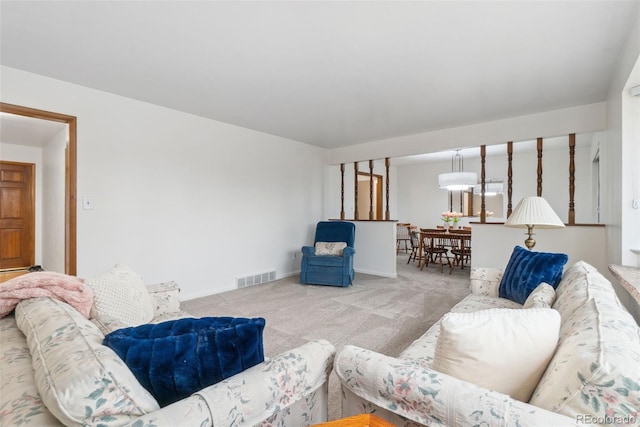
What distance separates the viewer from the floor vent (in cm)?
436

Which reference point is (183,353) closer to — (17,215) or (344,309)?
(344,309)

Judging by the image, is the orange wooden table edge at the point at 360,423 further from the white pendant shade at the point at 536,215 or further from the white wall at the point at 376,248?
the white wall at the point at 376,248

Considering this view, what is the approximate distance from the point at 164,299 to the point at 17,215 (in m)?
5.54

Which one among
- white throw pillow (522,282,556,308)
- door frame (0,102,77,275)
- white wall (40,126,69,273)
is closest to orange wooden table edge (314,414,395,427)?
white throw pillow (522,282,556,308)

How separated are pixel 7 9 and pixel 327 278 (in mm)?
3924

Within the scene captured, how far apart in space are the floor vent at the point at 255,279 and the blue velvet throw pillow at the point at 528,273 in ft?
10.7

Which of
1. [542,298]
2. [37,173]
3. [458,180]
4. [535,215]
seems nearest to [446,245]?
[458,180]

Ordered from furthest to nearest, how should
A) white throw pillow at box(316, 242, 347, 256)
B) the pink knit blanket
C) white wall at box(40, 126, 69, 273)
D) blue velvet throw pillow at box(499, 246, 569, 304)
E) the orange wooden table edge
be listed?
white throw pillow at box(316, 242, 347, 256)
white wall at box(40, 126, 69, 273)
blue velvet throw pillow at box(499, 246, 569, 304)
the pink knit blanket
the orange wooden table edge

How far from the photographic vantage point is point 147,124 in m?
3.46

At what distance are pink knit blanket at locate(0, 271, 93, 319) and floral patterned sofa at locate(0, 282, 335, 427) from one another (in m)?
0.16

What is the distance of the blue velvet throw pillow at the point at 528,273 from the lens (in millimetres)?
1990

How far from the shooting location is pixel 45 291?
1290 mm

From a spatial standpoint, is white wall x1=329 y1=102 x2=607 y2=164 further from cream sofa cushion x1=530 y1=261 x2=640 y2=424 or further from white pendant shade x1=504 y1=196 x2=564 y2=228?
cream sofa cushion x1=530 y1=261 x2=640 y2=424

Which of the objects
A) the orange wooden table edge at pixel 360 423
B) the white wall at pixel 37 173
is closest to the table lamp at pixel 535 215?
the orange wooden table edge at pixel 360 423
